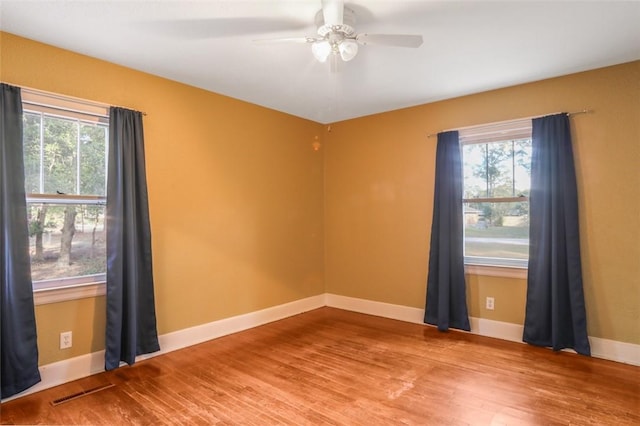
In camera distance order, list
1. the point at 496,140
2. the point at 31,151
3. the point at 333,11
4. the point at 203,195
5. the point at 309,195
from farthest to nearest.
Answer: the point at 309,195
the point at 496,140
the point at 203,195
the point at 31,151
the point at 333,11

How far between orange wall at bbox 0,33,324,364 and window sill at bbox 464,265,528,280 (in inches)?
83.0

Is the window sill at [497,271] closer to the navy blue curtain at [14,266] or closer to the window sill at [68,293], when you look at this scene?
the window sill at [68,293]

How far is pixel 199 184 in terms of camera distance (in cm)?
373

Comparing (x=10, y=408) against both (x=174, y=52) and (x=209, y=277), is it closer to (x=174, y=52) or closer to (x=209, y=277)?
(x=209, y=277)

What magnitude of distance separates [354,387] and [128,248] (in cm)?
217

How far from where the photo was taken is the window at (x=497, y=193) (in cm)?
372

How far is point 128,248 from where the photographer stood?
9.96 ft

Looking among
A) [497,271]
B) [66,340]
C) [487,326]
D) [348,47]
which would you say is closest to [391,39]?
[348,47]

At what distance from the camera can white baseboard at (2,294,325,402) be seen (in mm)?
2742

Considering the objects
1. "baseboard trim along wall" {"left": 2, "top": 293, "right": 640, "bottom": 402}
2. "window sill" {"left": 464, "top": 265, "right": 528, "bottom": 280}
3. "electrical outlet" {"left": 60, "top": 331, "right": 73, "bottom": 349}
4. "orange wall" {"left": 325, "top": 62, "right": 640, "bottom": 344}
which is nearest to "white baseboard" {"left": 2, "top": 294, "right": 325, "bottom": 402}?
"baseboard trim along wall" {"left": 2, "top": 293, "right": 640, "bottom": 402}

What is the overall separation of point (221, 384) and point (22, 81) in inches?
106

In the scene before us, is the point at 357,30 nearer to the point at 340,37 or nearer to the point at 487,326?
the point at 340,37

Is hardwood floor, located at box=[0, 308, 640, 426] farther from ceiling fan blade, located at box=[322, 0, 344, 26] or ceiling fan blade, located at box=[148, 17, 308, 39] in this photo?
ceiling fan blade, located at box=[148, 17, 308, 39]

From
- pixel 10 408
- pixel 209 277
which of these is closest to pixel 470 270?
pixel 209 277
